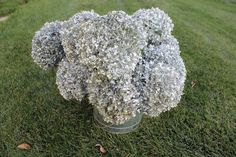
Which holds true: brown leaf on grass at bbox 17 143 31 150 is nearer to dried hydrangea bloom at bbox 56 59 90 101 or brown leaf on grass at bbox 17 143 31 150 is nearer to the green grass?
dried hydrangea bloom at bbox 56 59 90 101

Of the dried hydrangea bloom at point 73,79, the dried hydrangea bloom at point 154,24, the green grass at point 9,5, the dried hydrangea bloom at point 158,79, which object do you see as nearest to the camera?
the dried hydrangea bloom at point 158,79

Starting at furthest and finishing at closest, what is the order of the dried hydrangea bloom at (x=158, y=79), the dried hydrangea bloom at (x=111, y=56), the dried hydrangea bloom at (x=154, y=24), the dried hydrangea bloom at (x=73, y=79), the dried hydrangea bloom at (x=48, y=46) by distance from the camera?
the dried hydrangea bloom at (x=48, y=46)
the dried hydrangea bloom at (x=154, y=24)
the dried hydrangea bloom at (x=73, y=79)
the dried hydrangea bloom at (x=158, y=79)
the dried hydrangea bloom at (x=111, y=56)

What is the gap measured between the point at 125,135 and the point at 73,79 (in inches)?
33.5

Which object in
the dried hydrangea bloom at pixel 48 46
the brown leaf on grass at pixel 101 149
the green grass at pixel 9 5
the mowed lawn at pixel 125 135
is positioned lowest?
the brown leaf on grass at pixel 101 149

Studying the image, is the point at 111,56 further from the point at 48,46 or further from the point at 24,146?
the point at 24,146

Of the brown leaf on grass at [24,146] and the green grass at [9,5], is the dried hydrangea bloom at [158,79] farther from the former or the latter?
the green grass at [9,5]

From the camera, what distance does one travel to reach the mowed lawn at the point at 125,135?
143 inches

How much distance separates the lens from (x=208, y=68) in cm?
516

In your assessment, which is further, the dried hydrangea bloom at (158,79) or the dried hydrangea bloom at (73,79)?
the dried hydrangea bloom at (73,79)

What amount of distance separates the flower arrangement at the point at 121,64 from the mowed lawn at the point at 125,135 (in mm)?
498

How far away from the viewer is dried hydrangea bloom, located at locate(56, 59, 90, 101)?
3.39 meters

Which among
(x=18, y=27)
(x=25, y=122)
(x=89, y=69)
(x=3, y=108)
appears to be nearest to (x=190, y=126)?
(x=89, y=69)

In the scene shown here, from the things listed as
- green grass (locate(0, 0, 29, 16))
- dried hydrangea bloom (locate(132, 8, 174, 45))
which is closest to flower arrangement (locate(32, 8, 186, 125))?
dried hydrangea bloom (locate(132, 8, 174, 45))

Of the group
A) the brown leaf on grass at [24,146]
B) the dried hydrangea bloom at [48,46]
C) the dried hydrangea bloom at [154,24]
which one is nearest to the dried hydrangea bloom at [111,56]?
the dried hydrangea bloom at [154,24]
